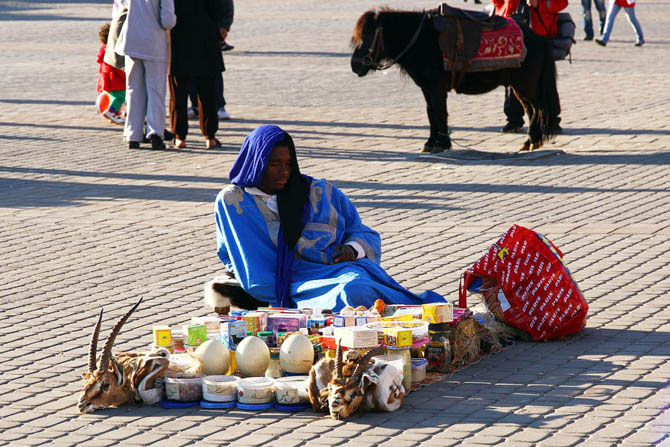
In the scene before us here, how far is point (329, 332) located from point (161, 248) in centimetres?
303

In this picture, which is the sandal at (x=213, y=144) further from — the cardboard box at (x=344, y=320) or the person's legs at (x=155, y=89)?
the cardboard box at (x=344, y=320)

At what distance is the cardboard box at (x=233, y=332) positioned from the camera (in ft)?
17.4

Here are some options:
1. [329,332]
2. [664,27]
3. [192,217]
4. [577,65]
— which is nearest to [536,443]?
[329,332]

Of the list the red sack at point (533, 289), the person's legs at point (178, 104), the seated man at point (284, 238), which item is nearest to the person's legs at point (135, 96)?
the person's legs at point (178, 104)

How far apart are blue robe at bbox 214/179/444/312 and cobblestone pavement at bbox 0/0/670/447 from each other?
1.98 feet

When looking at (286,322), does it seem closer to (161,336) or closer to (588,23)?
(161,336)

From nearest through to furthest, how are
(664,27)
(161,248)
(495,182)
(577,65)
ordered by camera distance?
(161,248) < (495,182) < (577,65) < (664,27)

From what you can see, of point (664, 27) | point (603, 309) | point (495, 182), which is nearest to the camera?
point (603, 309)

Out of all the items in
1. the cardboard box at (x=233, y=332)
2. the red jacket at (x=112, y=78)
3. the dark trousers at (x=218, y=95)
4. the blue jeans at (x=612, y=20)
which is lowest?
the cardboard box at (x=233, y=332)

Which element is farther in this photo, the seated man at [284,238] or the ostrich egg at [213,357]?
the seated man at [284,238]

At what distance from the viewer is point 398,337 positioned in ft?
16.6

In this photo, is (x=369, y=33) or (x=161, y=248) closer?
(x=161, y=248)

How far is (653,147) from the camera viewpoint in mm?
11523

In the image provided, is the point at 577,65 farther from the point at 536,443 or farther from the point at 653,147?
the point at 536,443
